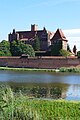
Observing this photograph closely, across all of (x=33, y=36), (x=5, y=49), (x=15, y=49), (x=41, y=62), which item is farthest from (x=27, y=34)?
(x=41, y=62)

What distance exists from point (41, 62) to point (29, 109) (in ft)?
184

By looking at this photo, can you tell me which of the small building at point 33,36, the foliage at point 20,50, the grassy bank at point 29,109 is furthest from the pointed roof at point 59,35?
the grassy bank at point 29,109

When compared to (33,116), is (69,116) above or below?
below

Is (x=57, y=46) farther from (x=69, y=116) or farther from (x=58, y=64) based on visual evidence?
(x=69, y=116)

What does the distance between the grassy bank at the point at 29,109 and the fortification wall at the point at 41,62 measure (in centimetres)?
4943

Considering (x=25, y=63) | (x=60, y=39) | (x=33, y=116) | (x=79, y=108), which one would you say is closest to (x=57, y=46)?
(x=60, y=39)

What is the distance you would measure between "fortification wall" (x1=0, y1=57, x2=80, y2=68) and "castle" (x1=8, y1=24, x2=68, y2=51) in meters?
13.1

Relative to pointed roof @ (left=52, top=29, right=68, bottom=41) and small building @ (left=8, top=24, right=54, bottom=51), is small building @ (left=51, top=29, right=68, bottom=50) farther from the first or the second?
small building @ (left=8, top=24, right=54, bottom=51)

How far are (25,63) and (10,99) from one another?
56505 mm

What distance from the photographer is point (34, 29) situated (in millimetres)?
88188

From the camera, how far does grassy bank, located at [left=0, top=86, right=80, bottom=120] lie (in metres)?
9.12

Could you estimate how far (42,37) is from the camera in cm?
8531

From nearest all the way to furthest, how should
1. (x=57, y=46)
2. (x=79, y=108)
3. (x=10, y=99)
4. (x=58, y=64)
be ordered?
(x=10, y=99), (x=79, y=108), (x=58, y=64), (x=57, y=46)

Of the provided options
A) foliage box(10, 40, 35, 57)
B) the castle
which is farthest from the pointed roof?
foliage box(10, 40, 35, 57)
